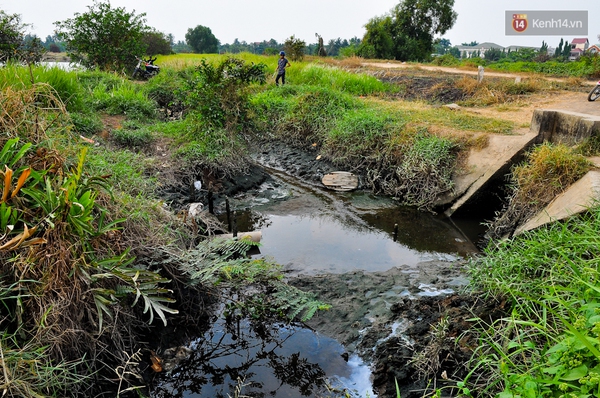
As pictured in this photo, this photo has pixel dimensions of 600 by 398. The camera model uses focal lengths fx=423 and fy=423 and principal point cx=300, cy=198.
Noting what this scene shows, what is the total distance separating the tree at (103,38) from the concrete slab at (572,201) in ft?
42.7

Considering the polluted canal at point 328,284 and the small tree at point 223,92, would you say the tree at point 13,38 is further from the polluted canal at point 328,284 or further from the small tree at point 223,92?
the polluted canal at point 328,284

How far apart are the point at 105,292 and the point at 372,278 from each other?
106 inches

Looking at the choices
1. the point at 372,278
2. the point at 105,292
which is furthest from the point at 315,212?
the point at 105,292

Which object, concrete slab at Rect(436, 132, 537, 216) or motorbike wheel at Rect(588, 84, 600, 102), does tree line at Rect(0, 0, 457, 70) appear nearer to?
→ concrete slab at Rect(436, 132, 537, 216)

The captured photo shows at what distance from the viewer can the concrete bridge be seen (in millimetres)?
4730

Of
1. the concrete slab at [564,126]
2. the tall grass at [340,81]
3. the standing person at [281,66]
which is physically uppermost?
the standing person at [281,66]

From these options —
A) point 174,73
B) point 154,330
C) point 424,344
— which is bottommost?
point 424,344

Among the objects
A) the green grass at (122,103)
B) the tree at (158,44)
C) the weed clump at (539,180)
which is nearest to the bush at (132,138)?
the green grass at (122,103)

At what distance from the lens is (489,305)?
3.33 metres

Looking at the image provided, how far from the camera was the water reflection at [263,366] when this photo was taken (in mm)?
2951

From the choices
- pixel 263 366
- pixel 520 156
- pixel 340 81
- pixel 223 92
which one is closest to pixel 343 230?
pixel 520 156

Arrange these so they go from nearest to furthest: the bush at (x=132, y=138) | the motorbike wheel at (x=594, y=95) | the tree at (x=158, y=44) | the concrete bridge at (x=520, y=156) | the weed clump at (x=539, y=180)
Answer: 1. the concrete bridge at (x=520, y=156)
2. the weed clump at (x=539, y=180)
3. the bush at (x=132, y=138)
4. the motorbike wheel at (x=594, y=95)
5. the tree at (x=158, y=44)

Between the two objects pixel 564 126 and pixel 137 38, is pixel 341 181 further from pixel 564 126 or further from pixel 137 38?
pixel 137 38

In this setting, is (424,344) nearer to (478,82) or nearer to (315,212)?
(315,212)
